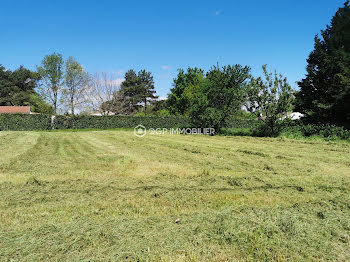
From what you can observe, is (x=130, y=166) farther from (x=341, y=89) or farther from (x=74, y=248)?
(x=341, y=89)

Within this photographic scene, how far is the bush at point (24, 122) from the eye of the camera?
1989 centimetres

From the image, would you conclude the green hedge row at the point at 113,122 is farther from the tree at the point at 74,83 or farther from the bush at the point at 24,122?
the tree at the point at 74,83

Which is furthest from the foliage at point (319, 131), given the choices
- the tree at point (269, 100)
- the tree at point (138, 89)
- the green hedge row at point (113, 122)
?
the tree at point (138, 89)

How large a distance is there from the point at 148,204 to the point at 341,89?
54.8ft

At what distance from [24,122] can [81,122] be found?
4.80m

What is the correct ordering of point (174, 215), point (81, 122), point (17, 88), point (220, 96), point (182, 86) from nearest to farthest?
point (174, 215), point (220, 96), point (81, 122), point (182, 86), point (17, 88)

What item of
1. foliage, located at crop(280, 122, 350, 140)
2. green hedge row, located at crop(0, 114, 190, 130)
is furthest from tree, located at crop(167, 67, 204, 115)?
foliage, located at crop(280, 122, 350, 140)

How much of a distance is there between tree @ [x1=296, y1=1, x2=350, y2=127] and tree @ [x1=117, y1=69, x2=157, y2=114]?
37.2 meters

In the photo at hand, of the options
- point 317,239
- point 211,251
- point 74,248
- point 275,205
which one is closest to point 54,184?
point 74,248

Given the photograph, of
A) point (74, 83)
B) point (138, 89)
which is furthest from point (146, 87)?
point (74, 83)

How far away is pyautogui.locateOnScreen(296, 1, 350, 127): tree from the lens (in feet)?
48.6

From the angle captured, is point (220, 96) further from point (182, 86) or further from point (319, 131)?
point (182, 86)

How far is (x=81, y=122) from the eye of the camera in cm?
2316

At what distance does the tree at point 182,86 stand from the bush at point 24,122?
20.1 metres
